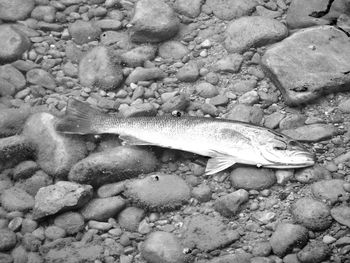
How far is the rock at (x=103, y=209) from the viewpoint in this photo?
5.83 meters

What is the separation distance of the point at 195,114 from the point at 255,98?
0.76 meters

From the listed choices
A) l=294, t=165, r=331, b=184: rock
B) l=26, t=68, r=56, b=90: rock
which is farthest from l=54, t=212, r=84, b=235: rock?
l=294, t=165, r=331, b=184: rock

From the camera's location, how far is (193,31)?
7809 millimetres

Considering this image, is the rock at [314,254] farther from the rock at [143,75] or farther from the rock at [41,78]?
the rock at [41,78]

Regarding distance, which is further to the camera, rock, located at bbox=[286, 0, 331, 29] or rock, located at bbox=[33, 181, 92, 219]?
rock, located at bbox=[286, 0, 331, 29]

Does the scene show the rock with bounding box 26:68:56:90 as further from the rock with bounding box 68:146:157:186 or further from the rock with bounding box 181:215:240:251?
the rock with bounding box 181:215:240:251

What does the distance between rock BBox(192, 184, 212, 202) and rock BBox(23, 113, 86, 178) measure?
138 centimetres

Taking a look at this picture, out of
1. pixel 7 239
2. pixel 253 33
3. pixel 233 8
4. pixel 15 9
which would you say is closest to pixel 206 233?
pixel 7 239

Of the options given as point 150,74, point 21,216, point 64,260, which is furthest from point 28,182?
point 150,74

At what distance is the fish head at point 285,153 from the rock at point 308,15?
85.0 inches

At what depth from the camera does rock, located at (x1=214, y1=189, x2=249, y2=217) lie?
5770 millimetres

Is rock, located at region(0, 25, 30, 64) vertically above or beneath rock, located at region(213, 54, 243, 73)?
beneath

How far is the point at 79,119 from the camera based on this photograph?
6492mm

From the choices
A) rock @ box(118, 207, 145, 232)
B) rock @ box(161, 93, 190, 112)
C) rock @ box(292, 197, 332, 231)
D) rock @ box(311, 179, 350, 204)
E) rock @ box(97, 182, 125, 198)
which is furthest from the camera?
rock @ box(161, 93, 190, 112)
